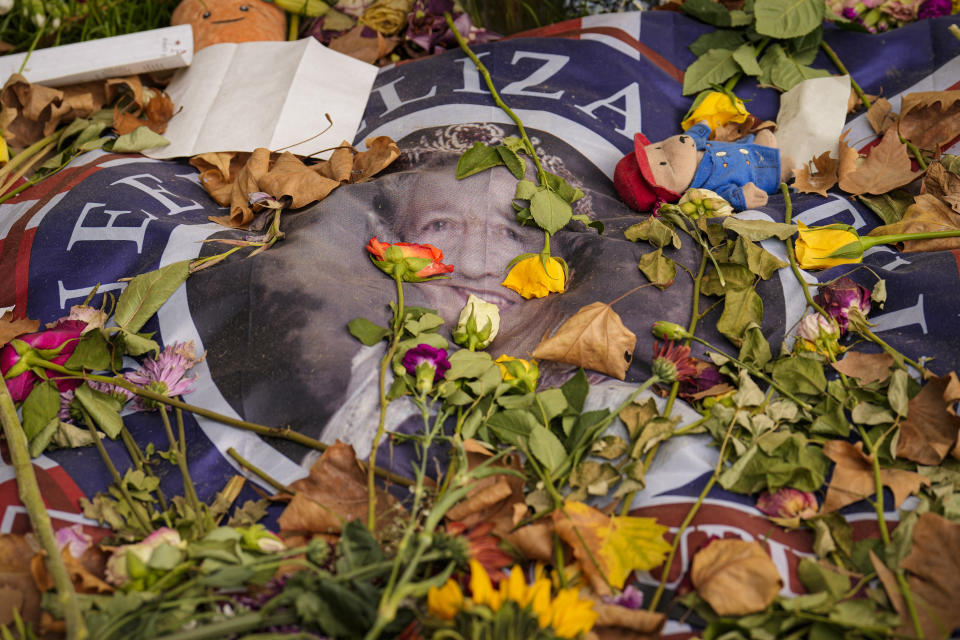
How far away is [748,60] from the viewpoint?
4.16 ft

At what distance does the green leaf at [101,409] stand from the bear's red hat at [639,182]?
0.74 m

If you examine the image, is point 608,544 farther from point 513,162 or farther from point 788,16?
point 788,16

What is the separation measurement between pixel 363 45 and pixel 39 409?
0.93 m

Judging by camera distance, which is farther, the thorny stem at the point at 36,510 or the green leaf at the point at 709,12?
the green leaf at the point at 709,12

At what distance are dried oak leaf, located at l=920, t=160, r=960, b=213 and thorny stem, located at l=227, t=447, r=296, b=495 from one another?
0.90 m

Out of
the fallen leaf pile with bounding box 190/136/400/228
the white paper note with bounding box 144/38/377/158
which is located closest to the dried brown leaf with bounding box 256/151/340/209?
the fallen leaf pile with bounding box 190/136/400/228

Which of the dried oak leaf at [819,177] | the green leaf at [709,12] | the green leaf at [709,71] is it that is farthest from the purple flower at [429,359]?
the green leaf at [709,12]

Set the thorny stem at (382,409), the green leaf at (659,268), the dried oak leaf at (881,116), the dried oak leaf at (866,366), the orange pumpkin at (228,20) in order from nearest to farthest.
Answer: the thorny stem at (382,409) → the dried oak leaf at (866,366) → the green leaf at (659,268) → the dried oak leaf at (881,116) → the orange pumpkin at (228,20)

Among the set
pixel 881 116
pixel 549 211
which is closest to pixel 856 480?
pixel 549 211

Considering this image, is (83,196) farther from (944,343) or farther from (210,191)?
(944,343)

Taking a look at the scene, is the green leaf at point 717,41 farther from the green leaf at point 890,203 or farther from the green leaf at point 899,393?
the green leaf at point 899,393

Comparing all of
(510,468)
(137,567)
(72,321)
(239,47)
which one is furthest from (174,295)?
(239,47)

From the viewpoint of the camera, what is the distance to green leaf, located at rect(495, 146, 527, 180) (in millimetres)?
1045

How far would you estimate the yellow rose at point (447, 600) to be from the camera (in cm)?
57
